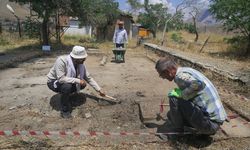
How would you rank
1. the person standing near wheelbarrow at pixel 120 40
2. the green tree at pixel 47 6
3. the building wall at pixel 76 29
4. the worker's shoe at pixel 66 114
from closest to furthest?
the worker's shoe at pixel 66 114 < the person standing near wheelbarrow at pixel 120 40 < the green tree at pixel 47 6 < the building wall at pixel 76 29

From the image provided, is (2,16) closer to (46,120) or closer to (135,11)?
(135,11)

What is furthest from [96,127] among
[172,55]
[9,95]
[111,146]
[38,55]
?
[38,55]

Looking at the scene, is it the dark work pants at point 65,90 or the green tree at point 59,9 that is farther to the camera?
the green tree at point 59,9

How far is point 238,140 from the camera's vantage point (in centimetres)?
492

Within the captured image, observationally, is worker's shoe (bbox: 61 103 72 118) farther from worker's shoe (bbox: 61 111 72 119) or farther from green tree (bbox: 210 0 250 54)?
green tree (bbox: 210 0 250 54)

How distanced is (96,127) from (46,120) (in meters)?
0.91

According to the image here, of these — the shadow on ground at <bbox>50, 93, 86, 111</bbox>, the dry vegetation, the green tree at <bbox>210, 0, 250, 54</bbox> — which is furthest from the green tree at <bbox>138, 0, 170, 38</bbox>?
the shadow on ground at <bbox>50, 93, 86, 111</bbox>

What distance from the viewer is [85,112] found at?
6172 millimetres

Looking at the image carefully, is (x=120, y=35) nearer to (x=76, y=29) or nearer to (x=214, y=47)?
(x=214, y=47)

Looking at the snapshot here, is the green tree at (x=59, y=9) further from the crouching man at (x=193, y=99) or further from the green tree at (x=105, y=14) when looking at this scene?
the crouching man at (x=193, y=99)

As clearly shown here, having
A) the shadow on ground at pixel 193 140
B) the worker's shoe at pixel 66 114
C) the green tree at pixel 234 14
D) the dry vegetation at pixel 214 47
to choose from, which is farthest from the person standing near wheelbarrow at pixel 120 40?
the shadow on ground at pixel 193 140

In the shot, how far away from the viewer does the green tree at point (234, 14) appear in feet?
54.1

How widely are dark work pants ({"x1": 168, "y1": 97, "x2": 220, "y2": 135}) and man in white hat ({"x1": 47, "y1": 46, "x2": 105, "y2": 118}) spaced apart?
1.93 m

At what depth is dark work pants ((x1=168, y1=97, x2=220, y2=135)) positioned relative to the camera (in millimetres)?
4344
